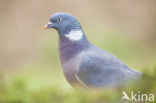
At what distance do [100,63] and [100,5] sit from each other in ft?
3.21

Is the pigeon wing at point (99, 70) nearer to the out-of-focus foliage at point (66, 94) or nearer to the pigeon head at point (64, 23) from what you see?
the pigeon head at point (64, 23)

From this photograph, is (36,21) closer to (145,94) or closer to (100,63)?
(100,63)

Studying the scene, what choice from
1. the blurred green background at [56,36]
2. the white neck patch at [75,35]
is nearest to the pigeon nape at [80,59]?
the white neck patch at [75,35]

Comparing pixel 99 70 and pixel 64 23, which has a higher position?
pixel 64 23

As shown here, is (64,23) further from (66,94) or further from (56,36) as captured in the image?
(56,36)

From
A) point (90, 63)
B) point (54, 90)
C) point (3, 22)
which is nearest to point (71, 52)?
point (90, 63)

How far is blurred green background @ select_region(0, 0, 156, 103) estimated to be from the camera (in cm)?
207

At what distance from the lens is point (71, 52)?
5.07 ft

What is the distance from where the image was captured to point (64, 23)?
5.03 feet

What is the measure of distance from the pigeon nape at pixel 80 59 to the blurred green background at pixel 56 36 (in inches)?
12.8

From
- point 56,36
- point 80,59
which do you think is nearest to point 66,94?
point 80,59

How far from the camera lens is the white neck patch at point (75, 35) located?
1529 millimetres

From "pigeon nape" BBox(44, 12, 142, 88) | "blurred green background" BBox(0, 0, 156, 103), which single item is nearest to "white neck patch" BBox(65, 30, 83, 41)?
"pigeon nape" BBox(44, 12, 142, 88)

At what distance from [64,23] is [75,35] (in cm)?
5
